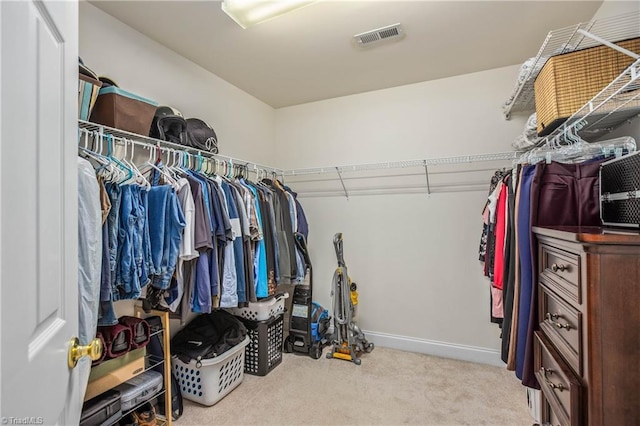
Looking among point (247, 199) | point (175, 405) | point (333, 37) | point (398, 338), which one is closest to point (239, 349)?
point (175, 405)

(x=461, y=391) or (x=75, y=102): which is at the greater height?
(x=75, y=102)

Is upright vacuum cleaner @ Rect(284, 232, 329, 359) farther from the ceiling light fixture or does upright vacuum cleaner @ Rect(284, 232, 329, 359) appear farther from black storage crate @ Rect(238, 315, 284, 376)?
the ceiling light fixture

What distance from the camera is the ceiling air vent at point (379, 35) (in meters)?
2.04

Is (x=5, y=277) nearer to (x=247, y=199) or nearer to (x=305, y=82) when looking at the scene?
(x=247, y=199)

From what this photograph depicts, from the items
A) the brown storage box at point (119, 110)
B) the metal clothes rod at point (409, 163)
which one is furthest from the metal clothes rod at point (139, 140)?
the metal clothes rod at point (409, 163)

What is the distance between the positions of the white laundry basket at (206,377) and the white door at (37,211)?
1479 mm

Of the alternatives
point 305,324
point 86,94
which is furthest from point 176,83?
point 305,324

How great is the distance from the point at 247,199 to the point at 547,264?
1803 millimetres

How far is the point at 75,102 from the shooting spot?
69cm

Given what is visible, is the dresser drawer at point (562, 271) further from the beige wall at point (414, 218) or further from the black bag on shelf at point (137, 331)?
the black bag on shelf at point (137, 331)

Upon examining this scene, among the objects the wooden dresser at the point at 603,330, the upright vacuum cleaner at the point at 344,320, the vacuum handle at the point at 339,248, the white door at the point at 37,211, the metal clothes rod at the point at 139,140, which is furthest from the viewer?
the vacuum handle at the point at 339,248

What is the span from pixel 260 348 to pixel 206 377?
1.70 ft

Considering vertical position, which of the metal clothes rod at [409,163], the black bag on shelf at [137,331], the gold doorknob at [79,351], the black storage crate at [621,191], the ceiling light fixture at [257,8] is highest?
the ceiling light fixture at [257,8]

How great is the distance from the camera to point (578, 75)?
151cm
